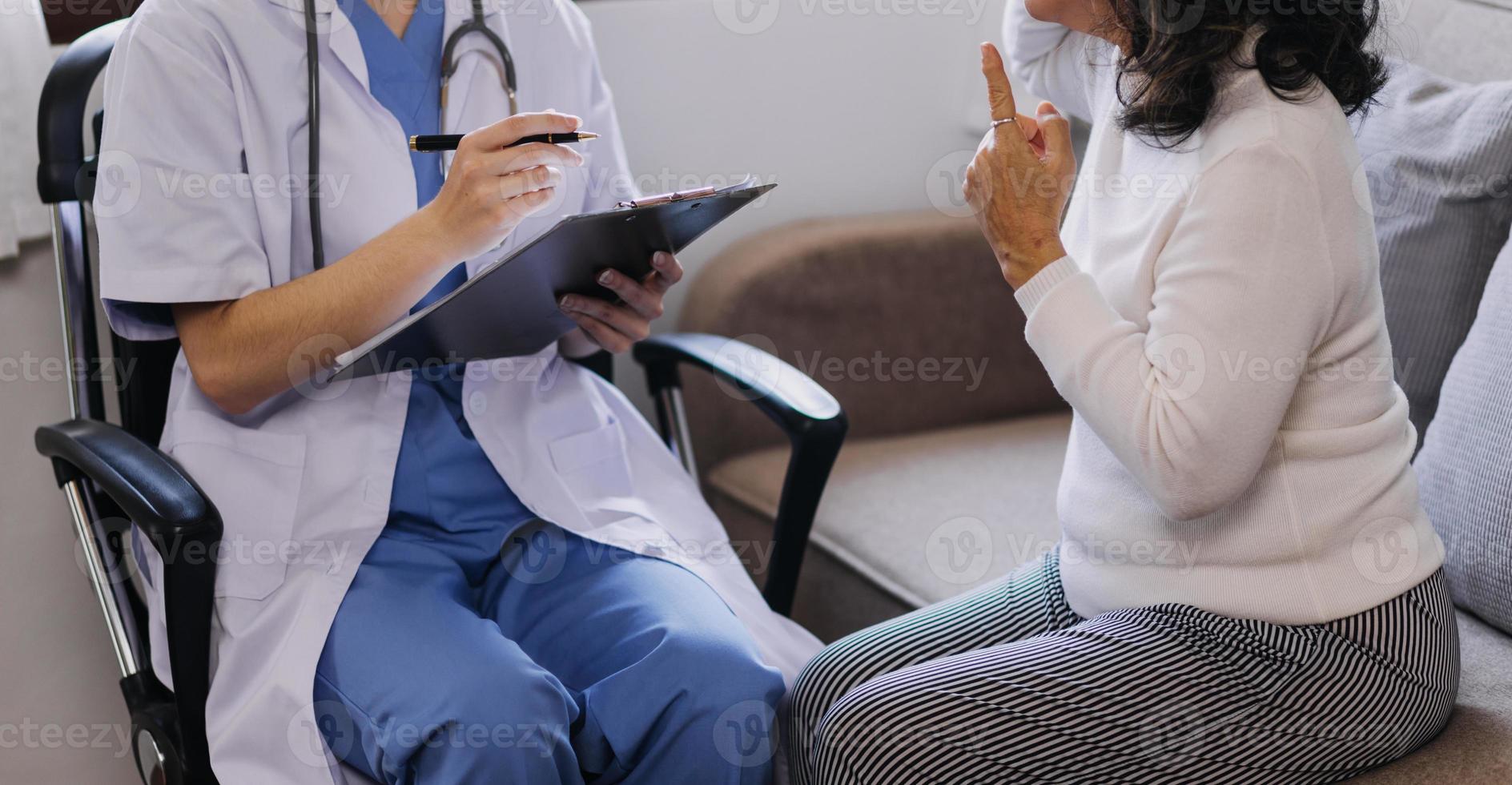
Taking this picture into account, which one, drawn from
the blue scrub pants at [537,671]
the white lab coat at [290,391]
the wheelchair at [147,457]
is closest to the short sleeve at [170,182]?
the white lab coat at [290,391]

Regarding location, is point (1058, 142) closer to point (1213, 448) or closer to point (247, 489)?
point (1213, 448)

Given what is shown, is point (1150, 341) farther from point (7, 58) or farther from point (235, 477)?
point (7, 58)

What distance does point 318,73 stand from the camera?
1.14 meters

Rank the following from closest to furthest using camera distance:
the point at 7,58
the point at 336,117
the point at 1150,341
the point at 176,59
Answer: the point at 1150,341
the point at 176,59
the point at 336,117
the point at 7,58

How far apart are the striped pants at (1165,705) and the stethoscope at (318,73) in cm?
66

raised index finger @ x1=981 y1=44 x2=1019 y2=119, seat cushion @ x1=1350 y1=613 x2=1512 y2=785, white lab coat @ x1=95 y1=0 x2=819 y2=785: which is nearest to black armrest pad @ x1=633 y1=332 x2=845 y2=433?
white lab coat @ x1=95 y1=0 x2=819 y2=785

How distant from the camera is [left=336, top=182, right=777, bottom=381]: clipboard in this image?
99 cm

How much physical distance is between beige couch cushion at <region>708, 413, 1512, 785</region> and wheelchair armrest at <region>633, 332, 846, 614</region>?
9.4 inches

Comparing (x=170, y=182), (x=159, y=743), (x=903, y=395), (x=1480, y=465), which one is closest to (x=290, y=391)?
(x=170, y=182)

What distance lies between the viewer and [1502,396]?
1.21 metres

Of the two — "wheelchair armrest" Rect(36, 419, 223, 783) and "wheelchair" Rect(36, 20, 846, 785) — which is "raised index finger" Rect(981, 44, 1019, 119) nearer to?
"wheelchair" Rect(36, 20, 846, 785)

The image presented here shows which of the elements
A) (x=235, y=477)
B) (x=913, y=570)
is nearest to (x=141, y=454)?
(x=235, y=477)

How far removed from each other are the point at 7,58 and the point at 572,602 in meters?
0.84

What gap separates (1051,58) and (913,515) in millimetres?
631
